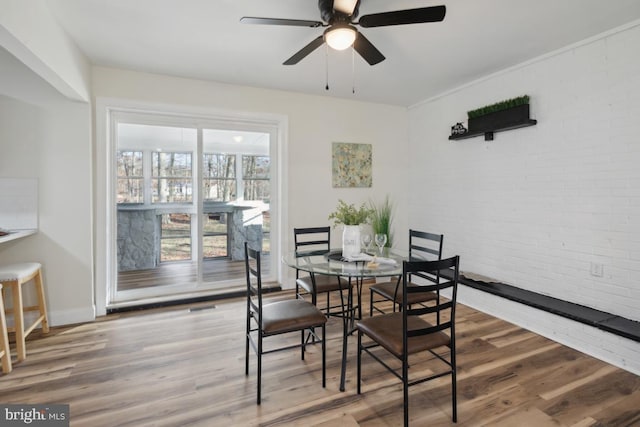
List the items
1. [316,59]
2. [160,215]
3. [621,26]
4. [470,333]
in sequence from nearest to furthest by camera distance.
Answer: [621,26]
[470,333]
[316,59]
[160,215]

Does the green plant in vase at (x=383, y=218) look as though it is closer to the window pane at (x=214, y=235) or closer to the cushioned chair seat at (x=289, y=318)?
the window pane at (x=214, y=235)

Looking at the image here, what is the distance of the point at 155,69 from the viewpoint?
3.40 meters

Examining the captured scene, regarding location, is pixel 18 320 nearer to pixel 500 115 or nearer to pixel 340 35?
pixel 340 35

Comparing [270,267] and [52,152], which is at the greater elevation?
[52,152]

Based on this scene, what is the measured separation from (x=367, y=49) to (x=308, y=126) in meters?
2.06

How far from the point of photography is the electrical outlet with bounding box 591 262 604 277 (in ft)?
8.96

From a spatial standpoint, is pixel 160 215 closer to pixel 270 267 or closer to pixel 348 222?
pixel 270 267

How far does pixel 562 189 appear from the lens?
300 centimetres

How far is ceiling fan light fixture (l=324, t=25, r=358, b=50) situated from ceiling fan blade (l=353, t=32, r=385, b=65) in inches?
3.7

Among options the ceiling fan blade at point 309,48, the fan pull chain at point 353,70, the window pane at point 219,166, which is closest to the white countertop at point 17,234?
the window pane at point 219,166

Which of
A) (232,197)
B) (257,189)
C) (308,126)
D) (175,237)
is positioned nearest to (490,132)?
(308,126)

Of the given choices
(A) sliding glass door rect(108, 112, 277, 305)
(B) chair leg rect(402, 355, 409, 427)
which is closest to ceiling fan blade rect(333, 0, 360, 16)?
(B) chair leg rect(402, 355, 409, 427)

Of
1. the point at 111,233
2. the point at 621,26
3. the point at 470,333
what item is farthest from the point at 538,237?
the point at 111,233

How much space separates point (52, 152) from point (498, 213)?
4645 mm
